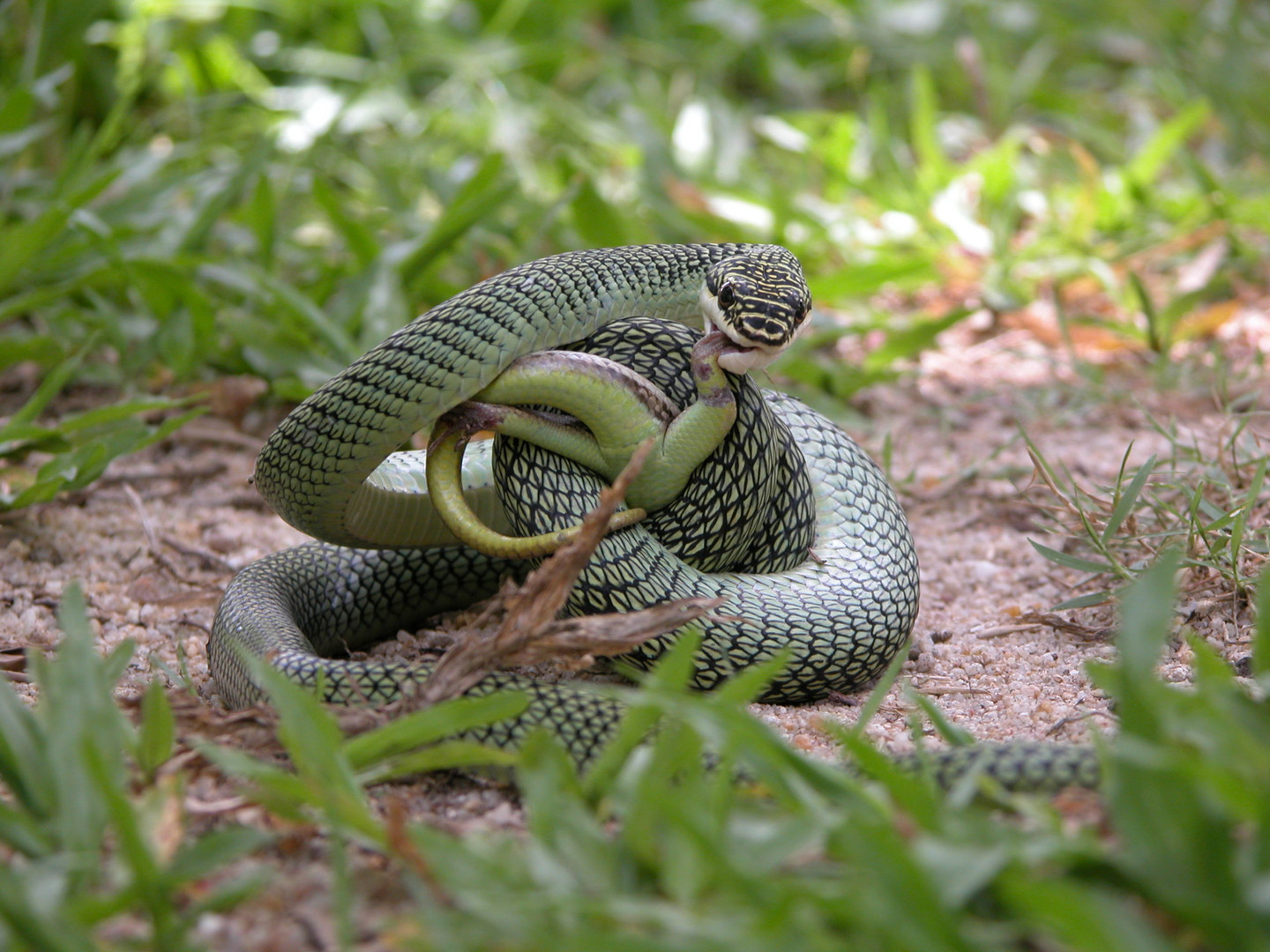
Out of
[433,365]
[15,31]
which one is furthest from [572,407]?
[15,31]

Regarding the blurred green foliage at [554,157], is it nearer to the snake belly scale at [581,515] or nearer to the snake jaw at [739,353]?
the snake belly scale at [581,515]

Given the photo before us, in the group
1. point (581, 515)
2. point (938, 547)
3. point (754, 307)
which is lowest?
point (938, 547)

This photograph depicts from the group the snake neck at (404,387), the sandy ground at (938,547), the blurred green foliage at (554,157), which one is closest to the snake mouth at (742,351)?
the snake neck at (404,387)

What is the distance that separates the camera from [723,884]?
129cm

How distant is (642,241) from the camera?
4.15 meters

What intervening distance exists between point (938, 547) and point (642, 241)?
5.24ft

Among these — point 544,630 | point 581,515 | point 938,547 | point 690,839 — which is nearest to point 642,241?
point 938,547

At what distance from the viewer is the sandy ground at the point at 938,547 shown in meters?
2.23

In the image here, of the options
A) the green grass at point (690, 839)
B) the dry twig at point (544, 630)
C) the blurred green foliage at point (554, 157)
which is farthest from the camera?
the blurred green foliage at point (554, 157)

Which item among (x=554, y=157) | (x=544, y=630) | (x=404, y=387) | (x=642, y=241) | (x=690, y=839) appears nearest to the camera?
(x=690, y=839)

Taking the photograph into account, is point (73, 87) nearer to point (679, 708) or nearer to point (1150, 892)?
point (679, 708)

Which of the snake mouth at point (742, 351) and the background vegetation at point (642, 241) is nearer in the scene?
the background vegetation at point (642, 241)

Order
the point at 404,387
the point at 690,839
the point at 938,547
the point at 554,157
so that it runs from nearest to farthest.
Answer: the point at 690,839 < the point at 404,387 < the point at 938,547 < the point at 554,157

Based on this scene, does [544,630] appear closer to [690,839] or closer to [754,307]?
[690,839]
